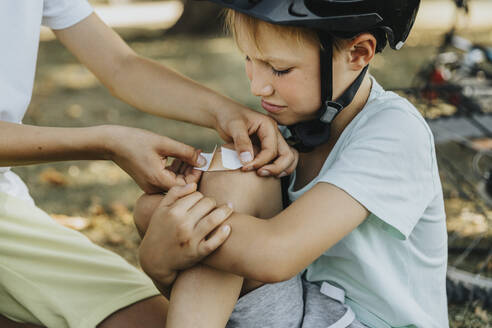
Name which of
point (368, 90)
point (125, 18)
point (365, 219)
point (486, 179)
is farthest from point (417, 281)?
point (125, 18)

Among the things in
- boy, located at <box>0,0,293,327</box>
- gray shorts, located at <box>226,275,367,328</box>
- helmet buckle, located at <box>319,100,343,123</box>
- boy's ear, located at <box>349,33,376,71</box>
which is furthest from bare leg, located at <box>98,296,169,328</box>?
boy's ear, located at <box>349,33,376,71</box>

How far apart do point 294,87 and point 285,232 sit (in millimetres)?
524

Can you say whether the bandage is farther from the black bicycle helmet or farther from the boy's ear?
the boy's ear

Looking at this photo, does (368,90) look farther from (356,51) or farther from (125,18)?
(125,18)

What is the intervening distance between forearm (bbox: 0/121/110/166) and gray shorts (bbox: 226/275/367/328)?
70 cm

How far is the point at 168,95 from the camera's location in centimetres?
222

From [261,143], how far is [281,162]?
11cm

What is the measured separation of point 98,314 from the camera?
1.96m

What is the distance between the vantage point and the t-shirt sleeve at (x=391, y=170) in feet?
5.15

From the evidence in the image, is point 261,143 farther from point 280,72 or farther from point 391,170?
point 391,170

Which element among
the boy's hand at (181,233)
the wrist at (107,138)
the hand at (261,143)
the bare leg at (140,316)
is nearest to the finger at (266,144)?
the hand at (261,143)

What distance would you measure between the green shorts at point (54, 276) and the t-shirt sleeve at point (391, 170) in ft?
3.20

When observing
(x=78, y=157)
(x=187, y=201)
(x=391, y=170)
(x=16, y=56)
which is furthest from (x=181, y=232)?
(x=16, y=56)

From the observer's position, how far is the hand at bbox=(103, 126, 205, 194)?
1.75 metres
